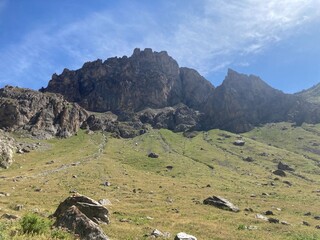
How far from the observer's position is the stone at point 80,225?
21.7 metres

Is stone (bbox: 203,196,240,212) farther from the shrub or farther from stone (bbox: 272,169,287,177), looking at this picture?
stone (bbox: 272,169,287,177)

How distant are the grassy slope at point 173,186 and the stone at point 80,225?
13.5 feet

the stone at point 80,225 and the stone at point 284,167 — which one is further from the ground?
the stone at point 284,167

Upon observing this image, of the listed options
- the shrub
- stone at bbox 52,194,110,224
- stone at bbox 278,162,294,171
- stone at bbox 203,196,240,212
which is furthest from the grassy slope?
stone at bbox 278,162,294,171

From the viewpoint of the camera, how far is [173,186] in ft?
308

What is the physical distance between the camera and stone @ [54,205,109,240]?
21688 mm

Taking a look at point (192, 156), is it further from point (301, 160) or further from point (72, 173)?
point (72, 173)

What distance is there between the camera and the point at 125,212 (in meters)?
48.4

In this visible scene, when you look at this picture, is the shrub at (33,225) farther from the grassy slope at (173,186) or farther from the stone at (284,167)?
the stone at (284,167)

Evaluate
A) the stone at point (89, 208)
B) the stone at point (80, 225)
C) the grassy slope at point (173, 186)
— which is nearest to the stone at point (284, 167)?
the grassy slope at point (173, 186)

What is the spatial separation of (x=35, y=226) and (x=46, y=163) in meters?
118

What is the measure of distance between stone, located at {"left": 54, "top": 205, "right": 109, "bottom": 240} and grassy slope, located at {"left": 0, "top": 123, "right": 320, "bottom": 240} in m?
4.11

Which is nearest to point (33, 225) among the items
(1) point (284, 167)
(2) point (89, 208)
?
(2) point (89, 208)

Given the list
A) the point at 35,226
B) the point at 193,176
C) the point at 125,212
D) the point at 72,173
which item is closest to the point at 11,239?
the point at 35,226
